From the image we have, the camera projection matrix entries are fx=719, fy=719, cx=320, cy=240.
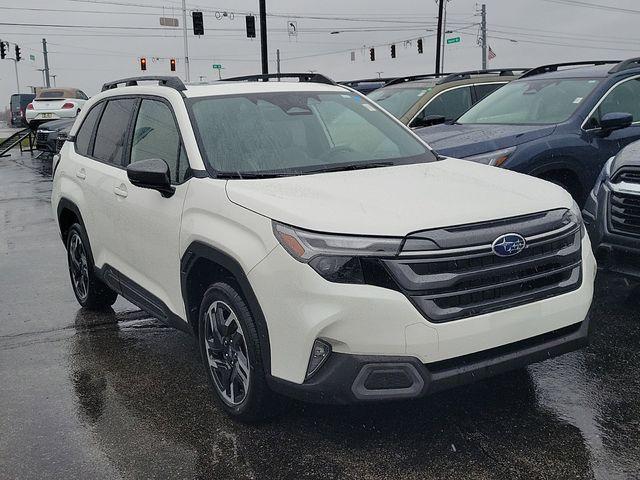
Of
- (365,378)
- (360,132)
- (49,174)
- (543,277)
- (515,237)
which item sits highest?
(360,132)

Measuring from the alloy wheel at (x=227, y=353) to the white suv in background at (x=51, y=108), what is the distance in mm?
21092

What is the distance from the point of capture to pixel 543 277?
3.35 m

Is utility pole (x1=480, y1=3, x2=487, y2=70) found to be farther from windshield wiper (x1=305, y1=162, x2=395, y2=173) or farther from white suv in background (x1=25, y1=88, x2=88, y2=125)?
windshield wiper (x1=305, y1=162, x2=395, y2=173)

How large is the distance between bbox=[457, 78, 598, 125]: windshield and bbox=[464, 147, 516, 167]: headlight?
0.70m

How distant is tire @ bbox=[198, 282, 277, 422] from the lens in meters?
3.40

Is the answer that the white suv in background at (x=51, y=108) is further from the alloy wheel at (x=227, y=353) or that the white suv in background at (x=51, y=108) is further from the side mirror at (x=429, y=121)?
the alloy wheel at (x=227, y=353)

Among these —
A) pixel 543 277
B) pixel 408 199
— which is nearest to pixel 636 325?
pixel 543 277

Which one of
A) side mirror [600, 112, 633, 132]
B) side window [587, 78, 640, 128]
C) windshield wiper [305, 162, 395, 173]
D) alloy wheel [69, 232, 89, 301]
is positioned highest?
side window [587, 78, 640, 128]

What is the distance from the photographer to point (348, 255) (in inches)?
120

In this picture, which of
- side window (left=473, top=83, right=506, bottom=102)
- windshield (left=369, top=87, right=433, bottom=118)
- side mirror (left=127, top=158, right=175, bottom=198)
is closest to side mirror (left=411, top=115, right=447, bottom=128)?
windshield (left=369, top=87, right=433, bottom=118)

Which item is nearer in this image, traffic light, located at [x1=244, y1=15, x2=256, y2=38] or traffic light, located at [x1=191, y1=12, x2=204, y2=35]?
traffic light, located at [x1=244, y1=15, x2=256, y2=38]

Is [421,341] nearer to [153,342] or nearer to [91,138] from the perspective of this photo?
[153,342]

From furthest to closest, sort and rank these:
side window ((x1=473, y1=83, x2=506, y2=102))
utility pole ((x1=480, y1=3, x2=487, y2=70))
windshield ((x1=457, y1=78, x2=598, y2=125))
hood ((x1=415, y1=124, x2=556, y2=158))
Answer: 1. utility pole ((x1=480, y1=3, x2=487, y2=70))
2. side window ((x1=473, y1=83, x2=506, y2=102))
3. windshield ((x1=457, y1=78, x2=598, y2=125))
4. hood ((x1=415, y1=124, x2=556, y2=158))

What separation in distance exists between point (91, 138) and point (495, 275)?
11.8ft
